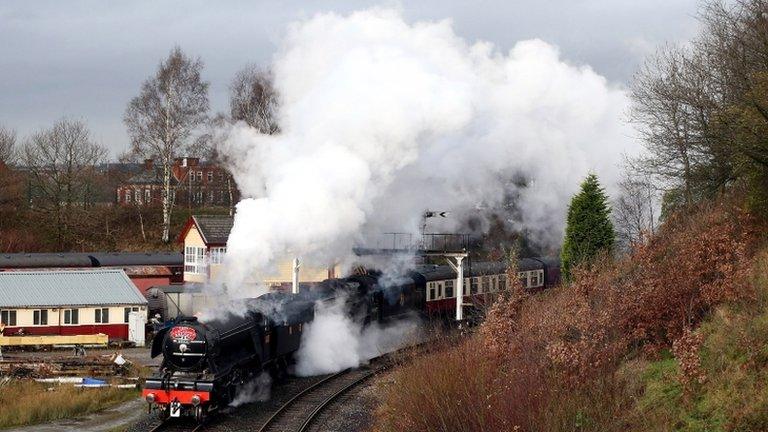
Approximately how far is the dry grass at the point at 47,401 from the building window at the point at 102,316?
10728 mm

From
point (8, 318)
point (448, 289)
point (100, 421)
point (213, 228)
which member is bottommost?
point (100, 421)

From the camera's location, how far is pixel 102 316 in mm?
33000

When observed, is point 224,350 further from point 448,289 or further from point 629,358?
point 448,289

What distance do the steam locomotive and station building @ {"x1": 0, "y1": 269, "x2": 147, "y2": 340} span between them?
1092 centimetres

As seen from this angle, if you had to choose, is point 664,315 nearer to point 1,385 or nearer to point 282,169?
point 282,169

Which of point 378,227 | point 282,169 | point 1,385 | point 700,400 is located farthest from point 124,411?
point 378,227

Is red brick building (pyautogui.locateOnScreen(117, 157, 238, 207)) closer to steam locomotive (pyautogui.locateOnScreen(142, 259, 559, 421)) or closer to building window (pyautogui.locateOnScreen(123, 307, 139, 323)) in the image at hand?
building window (pyautogui.locateOnScreen(123, 307, 139, 323))

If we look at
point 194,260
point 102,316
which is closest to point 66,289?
point 102,316

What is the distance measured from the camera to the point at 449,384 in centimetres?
1411

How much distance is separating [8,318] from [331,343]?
49.0 feet

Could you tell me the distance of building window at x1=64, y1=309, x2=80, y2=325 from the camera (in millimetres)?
32562

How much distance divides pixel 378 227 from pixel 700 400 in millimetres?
22673

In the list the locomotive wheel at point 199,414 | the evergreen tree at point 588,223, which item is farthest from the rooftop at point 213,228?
the locomotive wheel at point 199,414

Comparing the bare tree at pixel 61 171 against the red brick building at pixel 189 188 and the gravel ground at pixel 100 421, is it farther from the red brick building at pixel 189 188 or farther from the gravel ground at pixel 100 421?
the gravel ground at pixel 100 421
